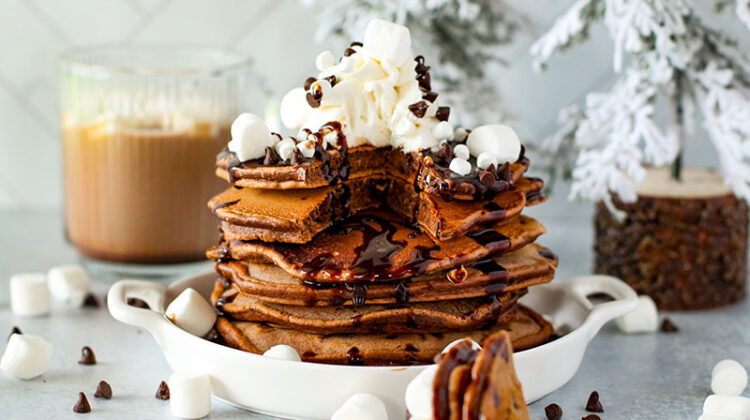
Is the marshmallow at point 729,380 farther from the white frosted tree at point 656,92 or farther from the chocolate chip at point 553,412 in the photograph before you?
the white frosted tree at point 656,92

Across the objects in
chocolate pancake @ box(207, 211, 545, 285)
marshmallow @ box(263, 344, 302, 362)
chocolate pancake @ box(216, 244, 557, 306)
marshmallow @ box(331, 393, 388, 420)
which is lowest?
marshmallow @ box(331, 393, 388, 420)

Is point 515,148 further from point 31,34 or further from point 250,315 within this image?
point 31,34

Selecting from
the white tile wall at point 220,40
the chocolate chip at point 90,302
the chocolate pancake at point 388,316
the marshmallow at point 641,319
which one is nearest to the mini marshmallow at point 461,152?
the chocolate pancake at point 388,316

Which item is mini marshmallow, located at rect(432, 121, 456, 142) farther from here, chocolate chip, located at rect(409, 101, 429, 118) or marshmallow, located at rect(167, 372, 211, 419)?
marshmallow, located at rect(167, 372, 211, 419)

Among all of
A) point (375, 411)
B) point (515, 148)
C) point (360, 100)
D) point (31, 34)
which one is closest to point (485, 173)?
point (515, 148)

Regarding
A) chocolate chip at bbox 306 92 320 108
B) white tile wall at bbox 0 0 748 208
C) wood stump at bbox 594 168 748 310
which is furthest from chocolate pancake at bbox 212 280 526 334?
white tile wall at bbox 0 0 748 208

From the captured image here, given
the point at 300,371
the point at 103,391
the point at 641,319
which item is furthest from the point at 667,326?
the point at 103,391
